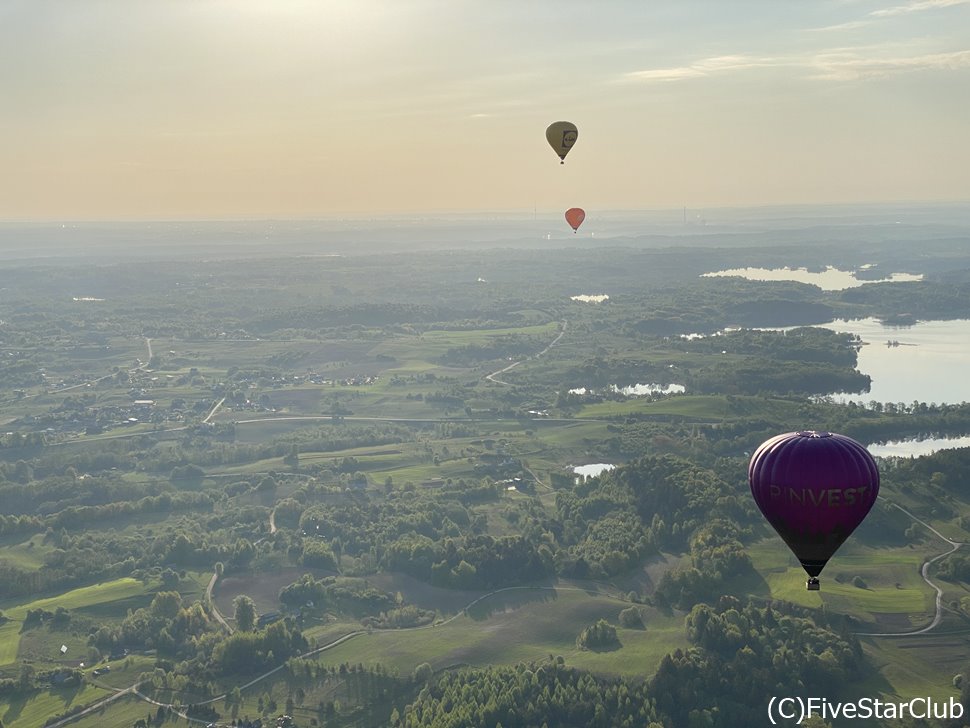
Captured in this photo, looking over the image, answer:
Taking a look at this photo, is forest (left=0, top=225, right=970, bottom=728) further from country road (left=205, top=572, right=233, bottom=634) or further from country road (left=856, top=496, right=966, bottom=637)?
country road (left=856, top=496, right=966, bottom=637)

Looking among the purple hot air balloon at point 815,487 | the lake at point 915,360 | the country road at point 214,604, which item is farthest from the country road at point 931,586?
the lake at point 915,360

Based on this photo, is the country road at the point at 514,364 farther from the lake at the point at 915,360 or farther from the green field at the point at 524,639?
the green field at the point at 524,639

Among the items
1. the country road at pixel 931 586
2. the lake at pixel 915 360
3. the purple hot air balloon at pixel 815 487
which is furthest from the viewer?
the lake at pixel 915 360

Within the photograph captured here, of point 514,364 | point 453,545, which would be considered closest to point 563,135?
point 453,545

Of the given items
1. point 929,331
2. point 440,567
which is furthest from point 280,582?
point 929,331

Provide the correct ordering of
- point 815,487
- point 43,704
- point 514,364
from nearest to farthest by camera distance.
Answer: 1. point 815,487
2. point 43,704
3. point 514,364

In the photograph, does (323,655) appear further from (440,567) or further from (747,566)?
(747,566)

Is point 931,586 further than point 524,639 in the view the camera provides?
Yes

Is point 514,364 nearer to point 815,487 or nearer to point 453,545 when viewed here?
point 453,545

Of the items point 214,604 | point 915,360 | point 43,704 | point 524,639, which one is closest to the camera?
point 43,704
